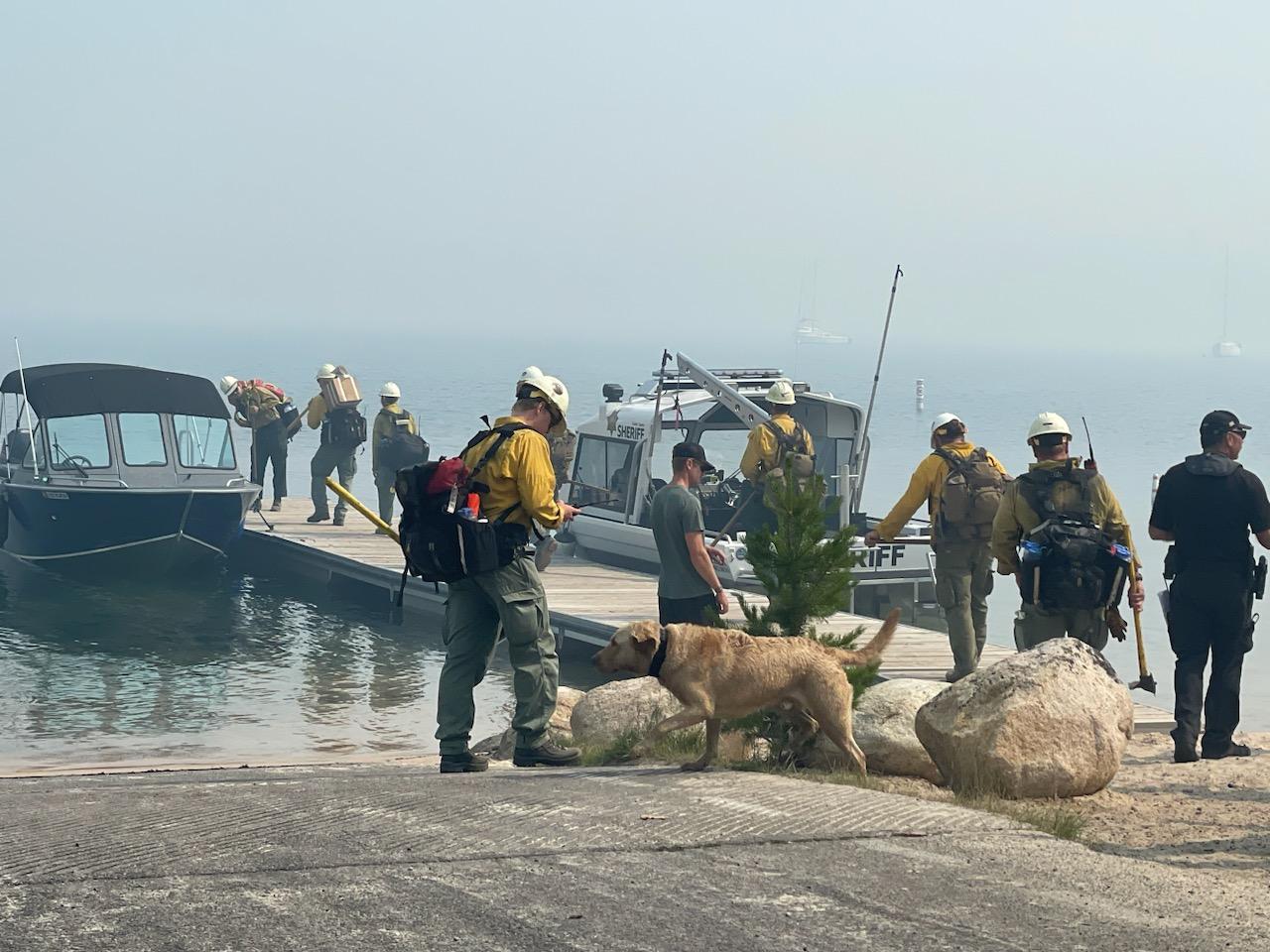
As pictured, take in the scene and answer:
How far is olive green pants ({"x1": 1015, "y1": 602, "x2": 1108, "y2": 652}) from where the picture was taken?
29.6 ft

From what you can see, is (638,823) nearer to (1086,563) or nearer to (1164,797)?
(1164,797)

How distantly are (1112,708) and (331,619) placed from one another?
13882 millimetres

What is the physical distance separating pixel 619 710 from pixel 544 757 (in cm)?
243

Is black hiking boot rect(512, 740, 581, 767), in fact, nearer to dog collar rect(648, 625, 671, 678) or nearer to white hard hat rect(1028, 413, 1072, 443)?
dog collar rect(648, 625, 671, 678)

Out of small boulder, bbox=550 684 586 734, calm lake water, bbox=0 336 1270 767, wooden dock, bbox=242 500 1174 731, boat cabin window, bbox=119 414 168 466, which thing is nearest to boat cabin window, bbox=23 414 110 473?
boat cabin window, bbox=119 414 168 466

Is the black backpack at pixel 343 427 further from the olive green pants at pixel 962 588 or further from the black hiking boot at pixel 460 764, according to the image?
the black hiking boot at pixel 460 764

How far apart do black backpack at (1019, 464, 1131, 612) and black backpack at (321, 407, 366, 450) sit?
574 inches

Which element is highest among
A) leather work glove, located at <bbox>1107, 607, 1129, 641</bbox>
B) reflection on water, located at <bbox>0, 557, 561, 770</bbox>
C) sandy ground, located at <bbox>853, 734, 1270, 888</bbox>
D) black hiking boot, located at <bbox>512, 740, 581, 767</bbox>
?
leather work glove, located at <bbox>1107, 607, 1129, 641</bbox>

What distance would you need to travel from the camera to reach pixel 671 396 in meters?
19.4

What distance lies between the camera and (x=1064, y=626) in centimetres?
908

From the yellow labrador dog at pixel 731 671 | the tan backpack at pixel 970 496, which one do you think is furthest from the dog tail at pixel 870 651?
the tan backpack at pixel 970 496

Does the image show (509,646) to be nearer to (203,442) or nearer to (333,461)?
(333,461)

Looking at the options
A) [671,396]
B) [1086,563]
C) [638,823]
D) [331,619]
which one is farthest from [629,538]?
[638,823]

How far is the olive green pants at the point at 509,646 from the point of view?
24.7ft
